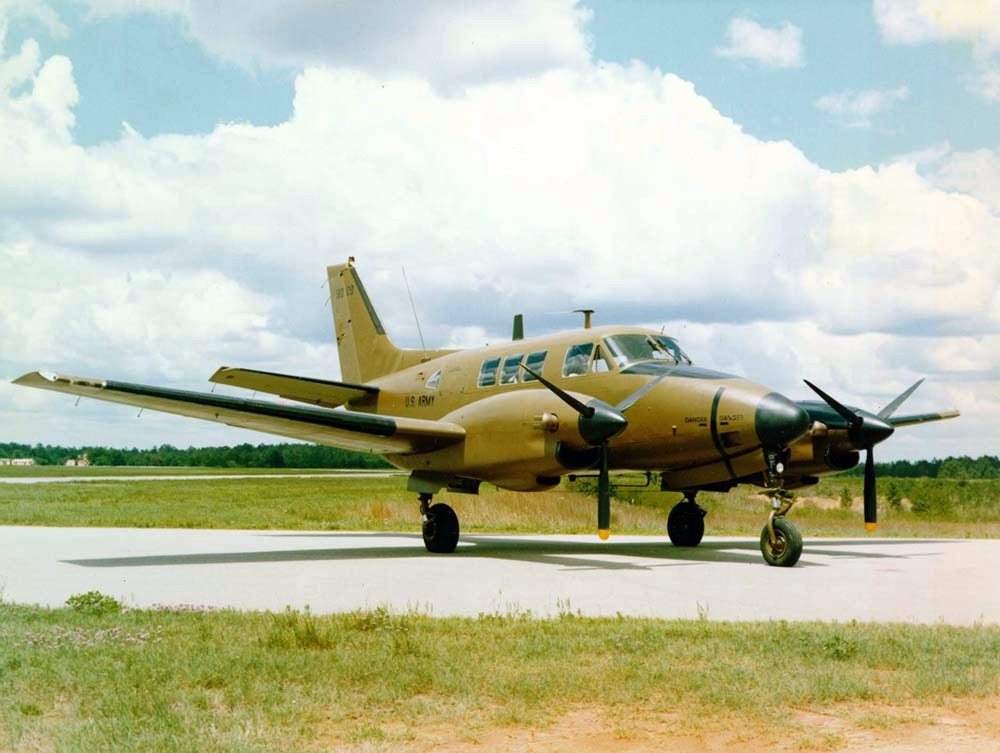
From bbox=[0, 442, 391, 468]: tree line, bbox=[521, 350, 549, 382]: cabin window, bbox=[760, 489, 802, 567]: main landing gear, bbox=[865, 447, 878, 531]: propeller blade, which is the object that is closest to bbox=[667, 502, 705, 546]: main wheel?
bbox=[865, 447, 878, 531]: propeller blade

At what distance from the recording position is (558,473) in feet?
51.0

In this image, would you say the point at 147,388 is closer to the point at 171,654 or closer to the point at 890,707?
the point at 171,654

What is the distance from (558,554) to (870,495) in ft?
18.5

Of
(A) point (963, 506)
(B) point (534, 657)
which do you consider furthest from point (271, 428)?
(A) point (963, 506)

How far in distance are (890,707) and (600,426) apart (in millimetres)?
8717

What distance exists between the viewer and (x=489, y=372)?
60.3 feet

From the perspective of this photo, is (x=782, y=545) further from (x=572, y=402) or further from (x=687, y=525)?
(x=687, y=525)

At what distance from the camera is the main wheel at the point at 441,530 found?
17469 millimetres

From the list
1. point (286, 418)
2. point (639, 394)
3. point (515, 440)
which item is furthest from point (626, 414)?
point (286, 418)

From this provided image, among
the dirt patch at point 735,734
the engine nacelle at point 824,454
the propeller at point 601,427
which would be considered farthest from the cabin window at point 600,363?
the dirt patch at point 735,734

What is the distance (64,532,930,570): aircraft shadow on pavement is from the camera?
1542 cm

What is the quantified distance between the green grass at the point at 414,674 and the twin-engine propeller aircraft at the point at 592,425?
6.03 meters

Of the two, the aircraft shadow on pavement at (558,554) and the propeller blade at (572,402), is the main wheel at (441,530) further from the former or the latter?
the propeller blade at (572,402)

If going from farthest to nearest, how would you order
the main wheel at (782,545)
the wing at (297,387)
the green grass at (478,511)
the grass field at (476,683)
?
the green grass at (478,511), the wing at (297,387), the main wheel at (782,545), the grass field at (476,683)
